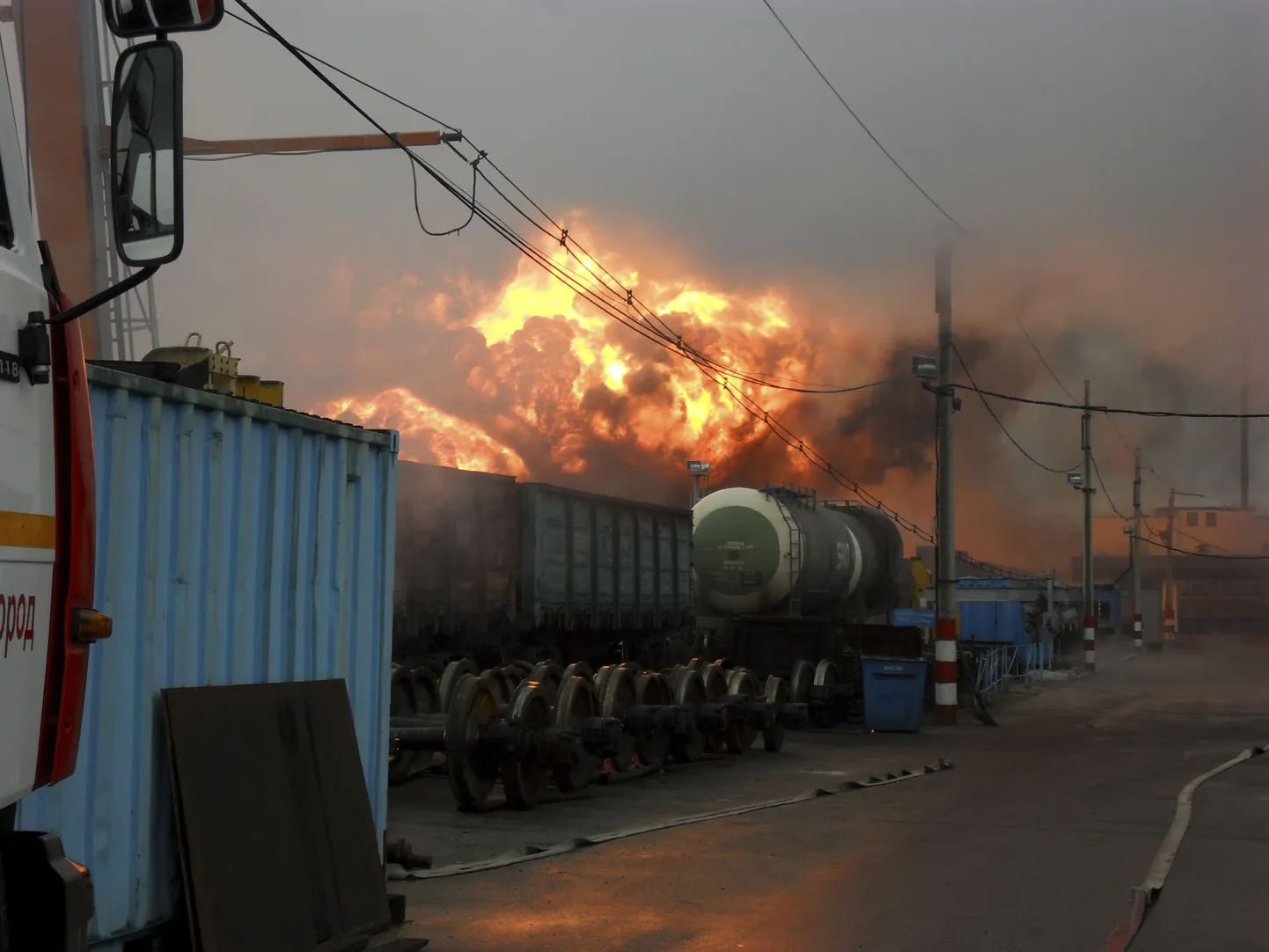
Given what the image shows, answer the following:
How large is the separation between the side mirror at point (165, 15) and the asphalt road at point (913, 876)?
4.61 meters

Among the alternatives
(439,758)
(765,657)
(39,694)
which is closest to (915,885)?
(39,694)

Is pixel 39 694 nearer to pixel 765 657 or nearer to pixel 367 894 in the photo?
pixel 367 894

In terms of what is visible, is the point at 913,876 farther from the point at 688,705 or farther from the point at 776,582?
the point at 776,582

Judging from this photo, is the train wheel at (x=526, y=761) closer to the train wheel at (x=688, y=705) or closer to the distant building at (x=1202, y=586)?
Result: the train wheel at (x=688, y=705)

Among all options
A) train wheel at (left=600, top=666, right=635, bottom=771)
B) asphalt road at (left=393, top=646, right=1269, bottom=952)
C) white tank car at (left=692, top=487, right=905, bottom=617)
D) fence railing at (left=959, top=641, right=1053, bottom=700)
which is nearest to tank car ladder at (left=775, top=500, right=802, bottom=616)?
white tank car at (left=692, top=487, right=905, bottom=617)

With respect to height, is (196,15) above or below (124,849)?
above

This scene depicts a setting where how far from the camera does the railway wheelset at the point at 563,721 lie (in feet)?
37.7

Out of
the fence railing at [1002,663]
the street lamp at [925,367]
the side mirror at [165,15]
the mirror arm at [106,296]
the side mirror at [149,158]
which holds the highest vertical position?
the street lamp at [925,367]

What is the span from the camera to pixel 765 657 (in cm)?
2122

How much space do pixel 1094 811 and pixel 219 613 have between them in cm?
848

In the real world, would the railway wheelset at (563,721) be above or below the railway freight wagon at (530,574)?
below

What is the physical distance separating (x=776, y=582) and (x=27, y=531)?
20.4m

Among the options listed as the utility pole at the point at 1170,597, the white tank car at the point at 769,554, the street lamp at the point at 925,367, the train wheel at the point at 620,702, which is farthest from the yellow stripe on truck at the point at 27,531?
the utility pole at the point at 1170,597

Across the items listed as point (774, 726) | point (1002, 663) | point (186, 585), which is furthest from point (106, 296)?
point (1002, 663)
